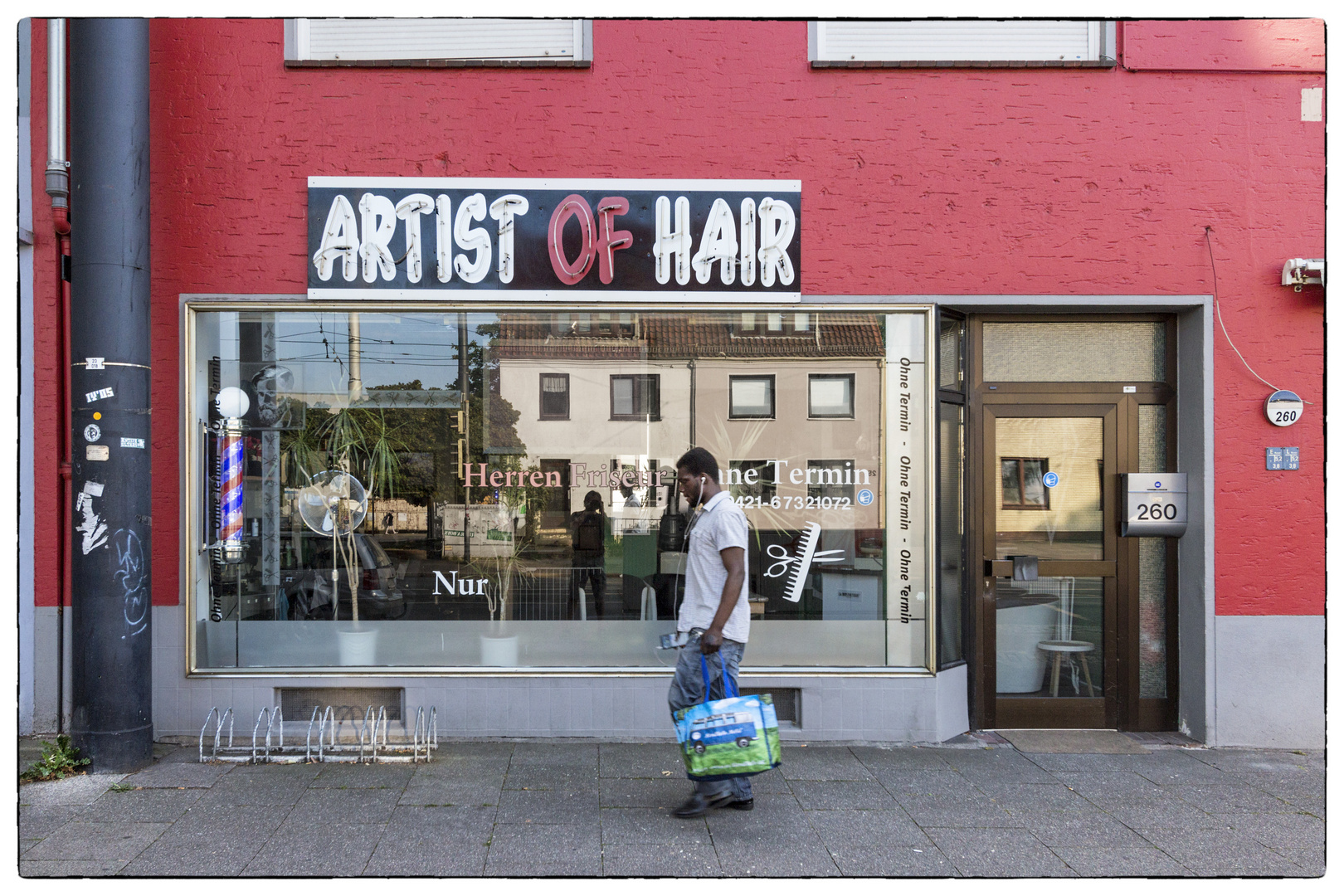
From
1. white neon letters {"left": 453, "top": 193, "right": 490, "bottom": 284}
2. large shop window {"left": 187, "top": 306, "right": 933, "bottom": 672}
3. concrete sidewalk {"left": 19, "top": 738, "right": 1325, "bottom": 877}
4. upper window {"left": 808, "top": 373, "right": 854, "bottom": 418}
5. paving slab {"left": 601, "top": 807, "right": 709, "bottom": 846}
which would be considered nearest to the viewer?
concrete sidewalk {"left": 19, "top": 738, "right": 1325, "bottom": 877}

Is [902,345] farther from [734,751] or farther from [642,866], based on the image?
[642,866]

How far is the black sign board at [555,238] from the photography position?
5.63 m

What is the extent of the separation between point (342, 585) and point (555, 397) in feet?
6.26

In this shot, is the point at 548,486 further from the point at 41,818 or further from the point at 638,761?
the point at 41,818

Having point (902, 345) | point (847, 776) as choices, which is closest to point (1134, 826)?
point (847, 776)

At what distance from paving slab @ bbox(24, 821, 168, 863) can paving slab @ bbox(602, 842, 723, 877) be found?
7.06 feet

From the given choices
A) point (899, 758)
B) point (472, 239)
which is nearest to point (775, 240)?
point (472, 239)

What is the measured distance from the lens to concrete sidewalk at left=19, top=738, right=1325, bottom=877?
393 centimetres

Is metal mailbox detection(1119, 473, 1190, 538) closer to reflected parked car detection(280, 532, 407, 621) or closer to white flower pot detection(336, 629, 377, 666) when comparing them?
reflected parked car detection(280, 532, 407, 621)

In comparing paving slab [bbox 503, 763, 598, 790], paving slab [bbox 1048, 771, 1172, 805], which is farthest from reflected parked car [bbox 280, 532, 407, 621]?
paving slab [bbox 1048, 771, 1172, 805]

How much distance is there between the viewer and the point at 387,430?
5863 mm

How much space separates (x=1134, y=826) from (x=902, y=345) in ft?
10.0

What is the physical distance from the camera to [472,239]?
5.68 metres

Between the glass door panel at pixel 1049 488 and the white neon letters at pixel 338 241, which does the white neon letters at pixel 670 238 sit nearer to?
the white neon letters at pixel 338 241
